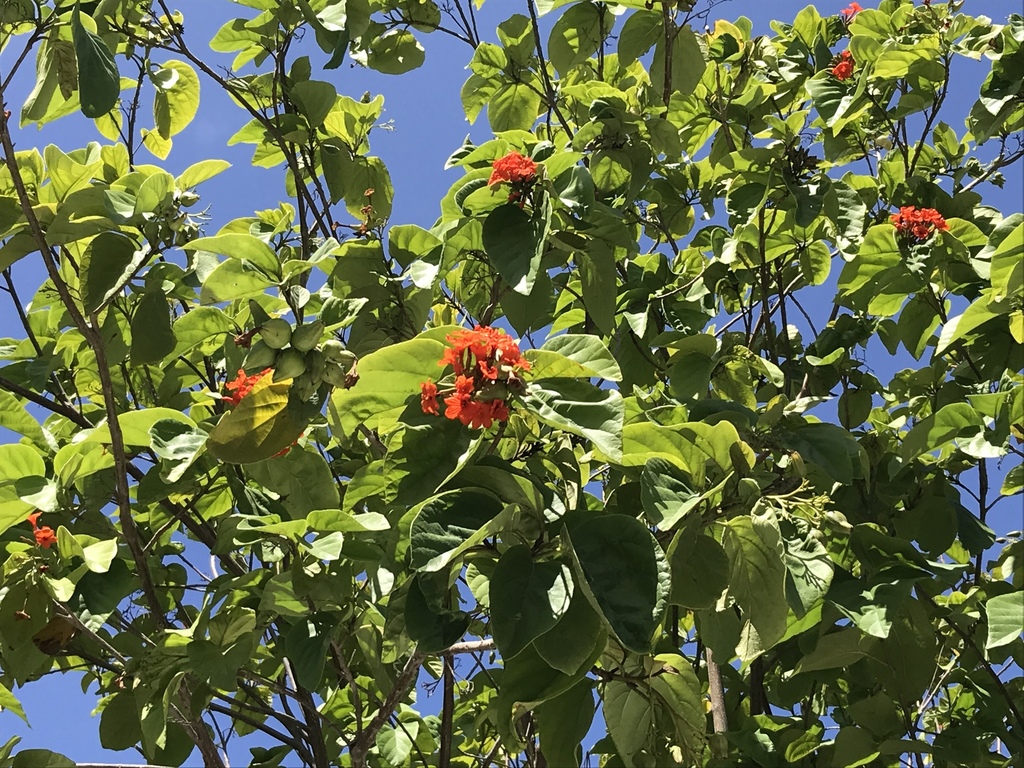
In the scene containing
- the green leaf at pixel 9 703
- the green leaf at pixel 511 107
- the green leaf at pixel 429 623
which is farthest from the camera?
the green leaf at pixel 511 107

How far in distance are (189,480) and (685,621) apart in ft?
4.95

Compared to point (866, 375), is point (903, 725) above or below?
below

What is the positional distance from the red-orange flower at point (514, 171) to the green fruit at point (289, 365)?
17.5 inches

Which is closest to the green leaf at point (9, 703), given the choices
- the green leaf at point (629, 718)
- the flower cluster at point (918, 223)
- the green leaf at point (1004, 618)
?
the green leaf at point (629, 718)

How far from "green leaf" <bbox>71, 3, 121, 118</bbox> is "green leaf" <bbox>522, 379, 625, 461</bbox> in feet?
2.60

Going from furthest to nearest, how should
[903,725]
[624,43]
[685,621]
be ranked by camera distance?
[685,621], [624,43], [903,725]

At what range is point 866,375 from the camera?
2734 mm

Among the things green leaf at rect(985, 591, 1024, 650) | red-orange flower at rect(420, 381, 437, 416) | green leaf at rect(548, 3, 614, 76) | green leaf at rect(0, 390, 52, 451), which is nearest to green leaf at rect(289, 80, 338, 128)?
green leaf at rect(548, 3, 614, 76)

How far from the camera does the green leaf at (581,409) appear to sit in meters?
1.13

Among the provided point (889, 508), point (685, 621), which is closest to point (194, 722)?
point (685, 621)

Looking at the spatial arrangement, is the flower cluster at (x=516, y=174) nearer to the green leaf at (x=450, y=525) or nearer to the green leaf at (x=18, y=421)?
the green leaf at (x=450, y=525)

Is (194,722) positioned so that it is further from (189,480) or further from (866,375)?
(866,375)

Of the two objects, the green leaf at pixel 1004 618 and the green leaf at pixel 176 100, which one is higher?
the green leaf at pixel 176 100

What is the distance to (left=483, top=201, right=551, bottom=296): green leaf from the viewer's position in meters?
1.45
